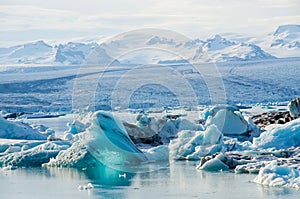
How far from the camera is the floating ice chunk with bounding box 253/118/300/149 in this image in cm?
1206

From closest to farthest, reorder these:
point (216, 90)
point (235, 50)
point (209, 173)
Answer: point (209, 173) → point (216, 90) → point (235, 50)

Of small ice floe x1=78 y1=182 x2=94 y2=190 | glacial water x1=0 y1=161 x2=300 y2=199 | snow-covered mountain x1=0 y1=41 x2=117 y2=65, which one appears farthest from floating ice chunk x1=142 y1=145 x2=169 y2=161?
snow-covered mountain x1=0 y1=41 x2=117 y2=65

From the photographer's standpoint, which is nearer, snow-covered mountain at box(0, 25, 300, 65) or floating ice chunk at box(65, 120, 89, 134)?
floating ice chunk at box(65, 120, 89, 134)

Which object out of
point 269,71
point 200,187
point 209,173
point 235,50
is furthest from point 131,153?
point 235,50

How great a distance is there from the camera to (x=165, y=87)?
36281 mm

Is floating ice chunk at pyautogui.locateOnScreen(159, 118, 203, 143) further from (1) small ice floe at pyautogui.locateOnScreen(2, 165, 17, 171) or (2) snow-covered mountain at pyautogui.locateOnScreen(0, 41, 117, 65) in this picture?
(2) snow-covered mountain at pyautogui.locateOnScreen(0, 41, 117, 65)

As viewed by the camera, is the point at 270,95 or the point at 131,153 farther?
the point at 270,95

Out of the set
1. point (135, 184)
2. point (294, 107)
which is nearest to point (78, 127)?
point (294, 107)

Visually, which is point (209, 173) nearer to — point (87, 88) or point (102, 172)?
point (102, 172)

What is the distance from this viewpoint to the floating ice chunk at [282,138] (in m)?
12.1

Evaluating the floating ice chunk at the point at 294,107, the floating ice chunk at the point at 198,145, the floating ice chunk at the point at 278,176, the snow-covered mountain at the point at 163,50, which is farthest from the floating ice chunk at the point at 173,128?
the snow-covered mountain at the point at 163,50

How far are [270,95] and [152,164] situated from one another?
23717 mm

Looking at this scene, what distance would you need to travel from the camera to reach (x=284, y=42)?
87.9 metres

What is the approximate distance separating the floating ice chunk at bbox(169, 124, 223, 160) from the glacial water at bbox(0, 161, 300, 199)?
2.92 feet
